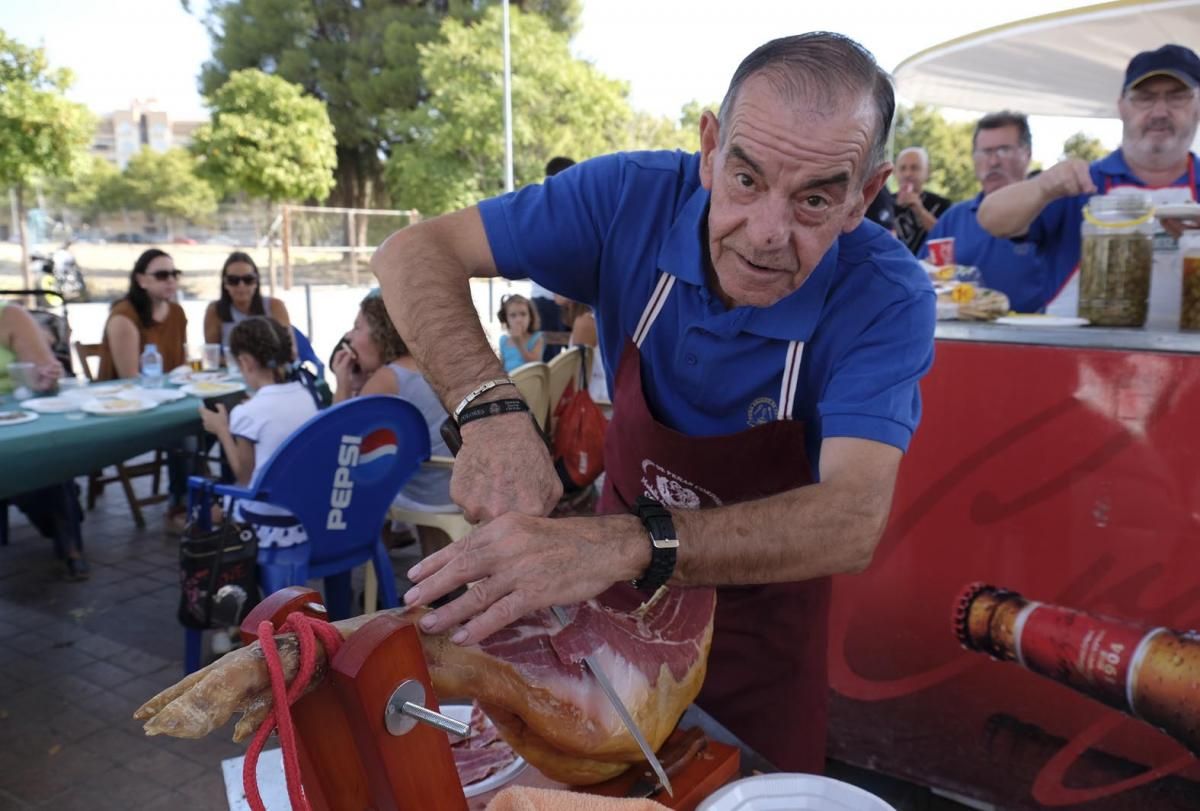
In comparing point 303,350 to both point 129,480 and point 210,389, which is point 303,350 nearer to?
point 210,389

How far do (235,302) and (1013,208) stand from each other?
4996 mm

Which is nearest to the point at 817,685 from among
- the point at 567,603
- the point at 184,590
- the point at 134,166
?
the point at 567,603

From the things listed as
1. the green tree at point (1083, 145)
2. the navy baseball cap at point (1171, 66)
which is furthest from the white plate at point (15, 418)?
the green tree at point (1083, 145)

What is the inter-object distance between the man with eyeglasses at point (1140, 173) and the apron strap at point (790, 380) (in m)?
1.42

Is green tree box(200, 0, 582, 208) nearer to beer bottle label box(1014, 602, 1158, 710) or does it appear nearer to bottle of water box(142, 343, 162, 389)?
bottle of water box(142, 343, 162, 389)

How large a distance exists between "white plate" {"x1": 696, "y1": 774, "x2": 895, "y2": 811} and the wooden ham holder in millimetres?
358

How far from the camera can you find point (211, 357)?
545cm

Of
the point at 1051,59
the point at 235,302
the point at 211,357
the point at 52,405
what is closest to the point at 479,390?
the point at 52,405

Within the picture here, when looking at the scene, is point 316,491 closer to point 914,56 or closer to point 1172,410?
point 1172,410

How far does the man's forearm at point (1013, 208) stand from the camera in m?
2.65

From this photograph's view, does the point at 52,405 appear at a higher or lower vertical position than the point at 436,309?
lower

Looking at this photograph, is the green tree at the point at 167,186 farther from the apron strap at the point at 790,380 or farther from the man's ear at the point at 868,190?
the man's ear at the point at 868,190

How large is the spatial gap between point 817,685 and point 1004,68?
4.63 meters

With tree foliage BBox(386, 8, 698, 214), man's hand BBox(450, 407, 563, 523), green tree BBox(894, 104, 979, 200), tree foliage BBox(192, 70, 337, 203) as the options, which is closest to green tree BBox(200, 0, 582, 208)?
tree foliage BBox(386, 8, 698, 214)
